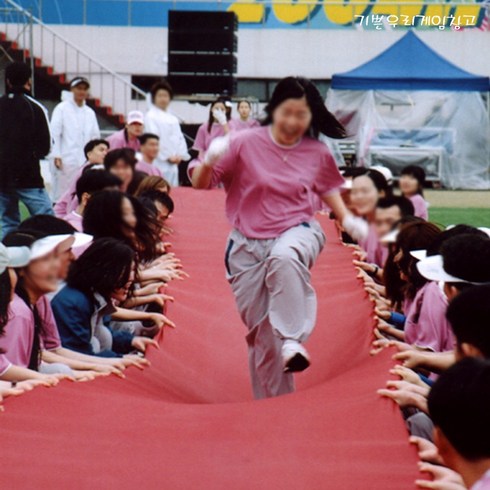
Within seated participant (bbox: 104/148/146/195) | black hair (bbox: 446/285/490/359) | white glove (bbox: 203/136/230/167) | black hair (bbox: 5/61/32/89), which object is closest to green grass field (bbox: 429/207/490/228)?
black hair (bbox: 5/61/32/89)

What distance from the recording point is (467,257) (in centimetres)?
283

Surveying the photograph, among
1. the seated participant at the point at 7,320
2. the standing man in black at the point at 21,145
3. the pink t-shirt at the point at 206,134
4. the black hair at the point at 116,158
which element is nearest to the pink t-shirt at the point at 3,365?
the seated participant at the point at 7,320

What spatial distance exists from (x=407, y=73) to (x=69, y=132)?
114 inches

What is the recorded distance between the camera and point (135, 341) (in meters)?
4.07

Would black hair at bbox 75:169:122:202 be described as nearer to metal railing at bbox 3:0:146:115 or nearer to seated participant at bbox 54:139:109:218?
seated participant at bbox 54:139:109:218

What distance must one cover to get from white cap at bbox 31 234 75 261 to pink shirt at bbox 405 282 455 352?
1079mm

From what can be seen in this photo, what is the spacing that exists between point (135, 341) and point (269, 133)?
99 centimetres

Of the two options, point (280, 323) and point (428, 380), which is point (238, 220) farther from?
point (428, 380)

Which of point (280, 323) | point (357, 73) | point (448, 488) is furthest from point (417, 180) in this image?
point (357, 73)

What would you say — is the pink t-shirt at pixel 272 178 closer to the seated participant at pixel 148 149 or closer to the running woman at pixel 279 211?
the running woman at pixel 279 211

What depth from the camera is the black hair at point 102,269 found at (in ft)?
12.1

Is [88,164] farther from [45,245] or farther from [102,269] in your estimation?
[45,245]

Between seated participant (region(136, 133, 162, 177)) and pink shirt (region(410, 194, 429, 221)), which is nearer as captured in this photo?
pink shirt (region(410, 194, 429, 221))

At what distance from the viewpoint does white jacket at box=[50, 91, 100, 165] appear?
9.47 m
